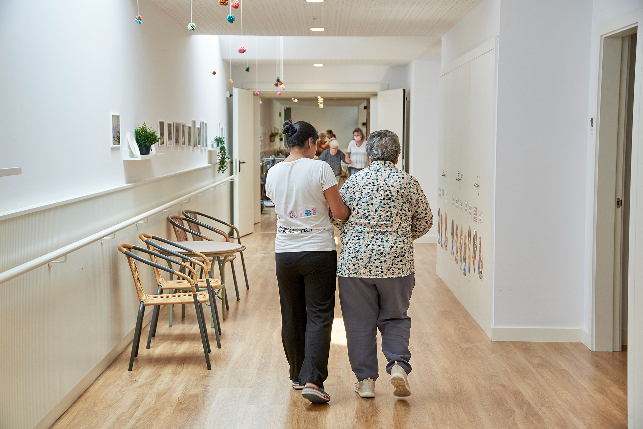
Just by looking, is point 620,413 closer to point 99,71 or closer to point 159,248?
point 159,248

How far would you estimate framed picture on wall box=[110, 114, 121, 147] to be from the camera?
449 centimetres

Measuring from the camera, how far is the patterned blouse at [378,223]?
338 centimetres

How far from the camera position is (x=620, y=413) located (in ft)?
11.2

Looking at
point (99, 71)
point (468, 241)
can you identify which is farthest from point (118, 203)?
point (468, 241)

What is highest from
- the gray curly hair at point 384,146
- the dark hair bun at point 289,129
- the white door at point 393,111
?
the white door at point 393,111

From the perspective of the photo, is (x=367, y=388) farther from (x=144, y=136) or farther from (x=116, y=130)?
(x=144, y=136)

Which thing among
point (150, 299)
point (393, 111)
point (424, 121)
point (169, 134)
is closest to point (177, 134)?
point (169, 134)

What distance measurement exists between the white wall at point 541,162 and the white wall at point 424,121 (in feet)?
16.4

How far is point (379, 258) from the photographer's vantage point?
11.1 feet

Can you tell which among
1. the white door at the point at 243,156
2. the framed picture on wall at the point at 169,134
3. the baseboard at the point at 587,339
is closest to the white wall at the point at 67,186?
the framed picture on wall at the point at 169,134

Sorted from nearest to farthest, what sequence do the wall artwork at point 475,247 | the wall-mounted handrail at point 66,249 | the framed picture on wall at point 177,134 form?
the wall-mounted handrail at point 66,249 < the wall artwork at point 475,247 < the framed picture on wall at point 177,134

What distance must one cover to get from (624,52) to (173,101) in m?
3.99

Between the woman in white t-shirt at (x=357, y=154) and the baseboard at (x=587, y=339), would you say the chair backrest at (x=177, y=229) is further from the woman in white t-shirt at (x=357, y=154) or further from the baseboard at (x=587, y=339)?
the woman in white t-shirt at (x=357, y=154)

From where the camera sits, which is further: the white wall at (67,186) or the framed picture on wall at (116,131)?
the framed picture on wall at (116,131)
